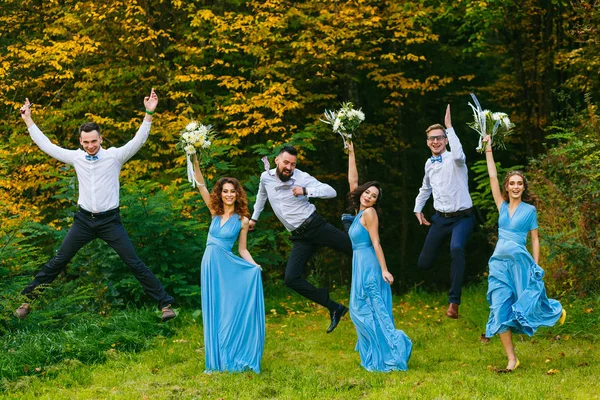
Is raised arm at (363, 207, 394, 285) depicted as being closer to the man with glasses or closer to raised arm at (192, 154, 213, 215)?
the man with glasses

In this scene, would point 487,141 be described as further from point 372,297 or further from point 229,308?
point 229,308

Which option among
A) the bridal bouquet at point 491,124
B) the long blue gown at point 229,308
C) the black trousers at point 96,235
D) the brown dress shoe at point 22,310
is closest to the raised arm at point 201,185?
the long blue gown at point 229,308

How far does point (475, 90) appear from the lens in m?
20.3

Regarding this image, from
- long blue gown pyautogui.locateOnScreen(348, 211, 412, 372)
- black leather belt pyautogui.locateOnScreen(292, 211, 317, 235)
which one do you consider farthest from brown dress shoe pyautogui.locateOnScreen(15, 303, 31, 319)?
long blue gown pyautogui.locateOnScreen(348, 211, 412, 372)

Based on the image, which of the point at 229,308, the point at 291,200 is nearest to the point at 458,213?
the point at 291,200

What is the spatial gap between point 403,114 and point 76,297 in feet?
38.7

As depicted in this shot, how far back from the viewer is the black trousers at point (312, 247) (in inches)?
399

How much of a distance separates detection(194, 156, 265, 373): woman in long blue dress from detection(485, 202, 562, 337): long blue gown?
240cm

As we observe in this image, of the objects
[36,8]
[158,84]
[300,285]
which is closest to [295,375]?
[300,285]

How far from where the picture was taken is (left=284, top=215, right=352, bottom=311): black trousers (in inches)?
399

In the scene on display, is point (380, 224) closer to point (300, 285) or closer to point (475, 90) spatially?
point (300, 285)

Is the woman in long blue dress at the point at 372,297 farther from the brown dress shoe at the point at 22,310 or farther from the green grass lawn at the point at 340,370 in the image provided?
the brown dress shoe at the point at 22,310

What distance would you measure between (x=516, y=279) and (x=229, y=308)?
2.94 metres

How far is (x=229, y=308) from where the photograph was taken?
29.0 feet
